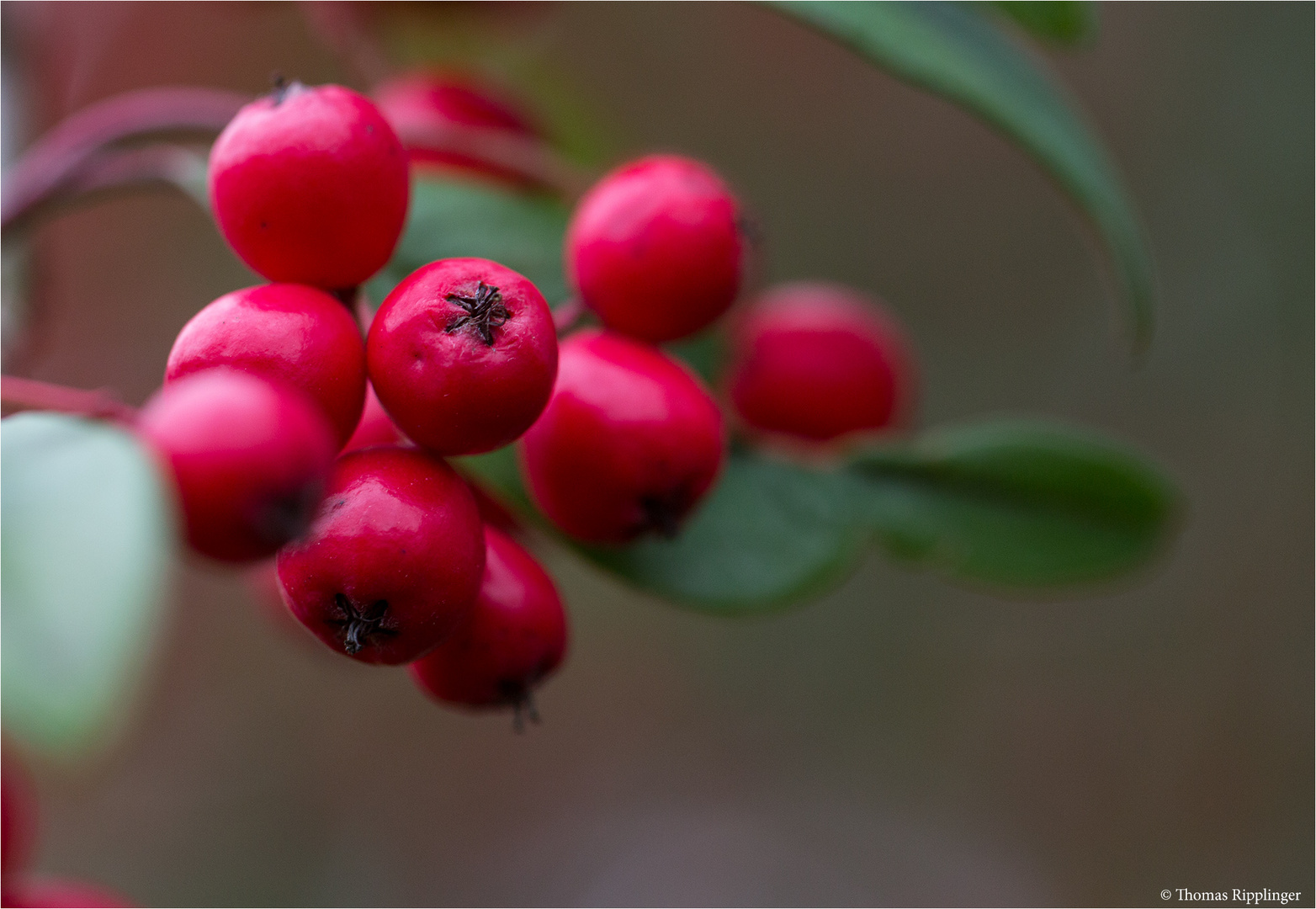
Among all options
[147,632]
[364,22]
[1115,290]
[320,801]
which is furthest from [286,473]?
[320,801]

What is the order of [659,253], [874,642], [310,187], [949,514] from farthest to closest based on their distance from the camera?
[874,642] → [949,514] → [659,253] → [310,187]

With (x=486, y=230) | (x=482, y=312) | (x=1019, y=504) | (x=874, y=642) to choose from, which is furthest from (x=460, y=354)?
(x=874, y=642)

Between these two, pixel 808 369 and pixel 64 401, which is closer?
pixel 64 401

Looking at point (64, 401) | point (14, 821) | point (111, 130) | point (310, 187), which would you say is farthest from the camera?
point (111, 130)

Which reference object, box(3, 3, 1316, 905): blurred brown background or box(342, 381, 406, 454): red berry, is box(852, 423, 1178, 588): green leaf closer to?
box(342, 381, 406, 454): red berry

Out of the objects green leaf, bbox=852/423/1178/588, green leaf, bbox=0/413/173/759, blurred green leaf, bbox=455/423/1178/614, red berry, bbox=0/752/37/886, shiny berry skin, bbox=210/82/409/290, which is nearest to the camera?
green leaf, bbox=0/413/173/759

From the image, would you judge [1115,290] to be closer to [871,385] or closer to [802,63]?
[871,385]

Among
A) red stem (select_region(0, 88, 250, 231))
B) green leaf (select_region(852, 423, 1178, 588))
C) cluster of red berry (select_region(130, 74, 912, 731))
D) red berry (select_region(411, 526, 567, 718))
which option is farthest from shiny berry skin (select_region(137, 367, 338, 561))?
green leaf (select_region(852, 423, 1178, 588))

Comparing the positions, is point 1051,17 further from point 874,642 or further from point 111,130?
point 874,642
